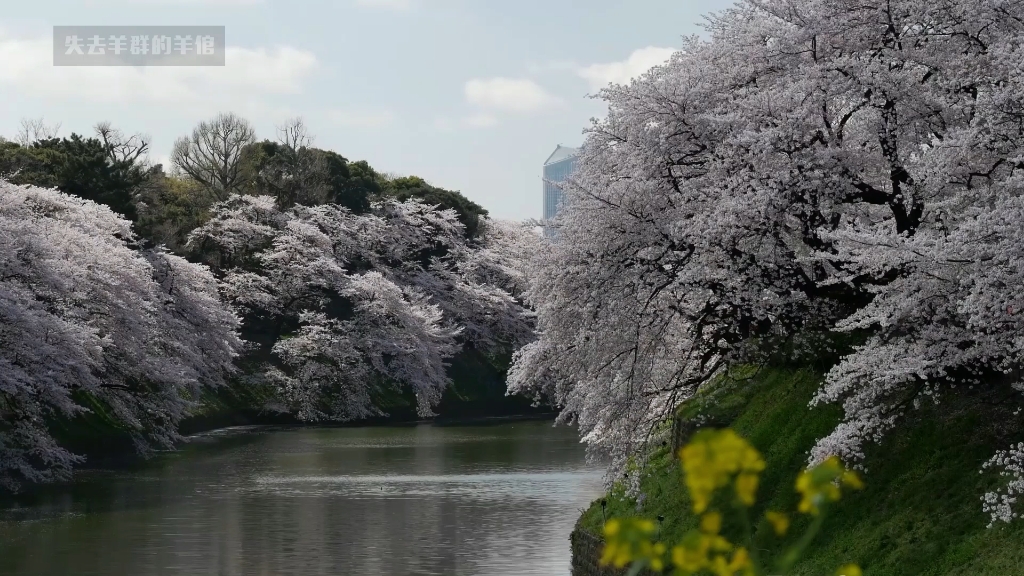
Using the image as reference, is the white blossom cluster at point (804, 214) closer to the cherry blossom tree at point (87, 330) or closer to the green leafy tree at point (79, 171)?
the cherry blossom tree at point (87, 330)

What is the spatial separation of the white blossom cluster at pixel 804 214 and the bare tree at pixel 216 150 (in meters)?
59.4

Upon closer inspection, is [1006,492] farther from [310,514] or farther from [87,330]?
[87,330]

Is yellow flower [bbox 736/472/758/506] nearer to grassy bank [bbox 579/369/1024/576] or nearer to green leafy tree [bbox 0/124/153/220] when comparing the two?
grassy bank [bbox 579/369/1024/576]

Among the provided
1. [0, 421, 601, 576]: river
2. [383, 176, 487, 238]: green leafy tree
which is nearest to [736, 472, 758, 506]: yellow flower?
[0, 421, 601, 576]: river

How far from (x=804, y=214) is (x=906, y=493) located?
471 cm

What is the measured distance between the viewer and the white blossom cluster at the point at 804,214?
14398 mm

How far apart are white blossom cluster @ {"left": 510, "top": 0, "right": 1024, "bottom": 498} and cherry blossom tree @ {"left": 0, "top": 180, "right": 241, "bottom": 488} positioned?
15299mm

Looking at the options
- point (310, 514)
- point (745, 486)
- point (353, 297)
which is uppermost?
point (353, 297)

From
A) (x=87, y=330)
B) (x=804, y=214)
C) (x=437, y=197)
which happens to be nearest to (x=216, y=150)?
(x=437, y=197)

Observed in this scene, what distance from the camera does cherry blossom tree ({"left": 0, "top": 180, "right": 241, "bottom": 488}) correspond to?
3228 cm

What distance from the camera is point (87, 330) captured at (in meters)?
36.2

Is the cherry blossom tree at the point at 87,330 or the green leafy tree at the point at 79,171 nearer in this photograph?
the cherry blossom tree at the point at 87,330

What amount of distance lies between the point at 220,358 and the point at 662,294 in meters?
33.2

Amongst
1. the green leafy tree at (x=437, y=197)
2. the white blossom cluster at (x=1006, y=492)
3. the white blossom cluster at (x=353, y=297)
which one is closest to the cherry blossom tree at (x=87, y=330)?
the white blossom cluster at (x=353, y=297)
